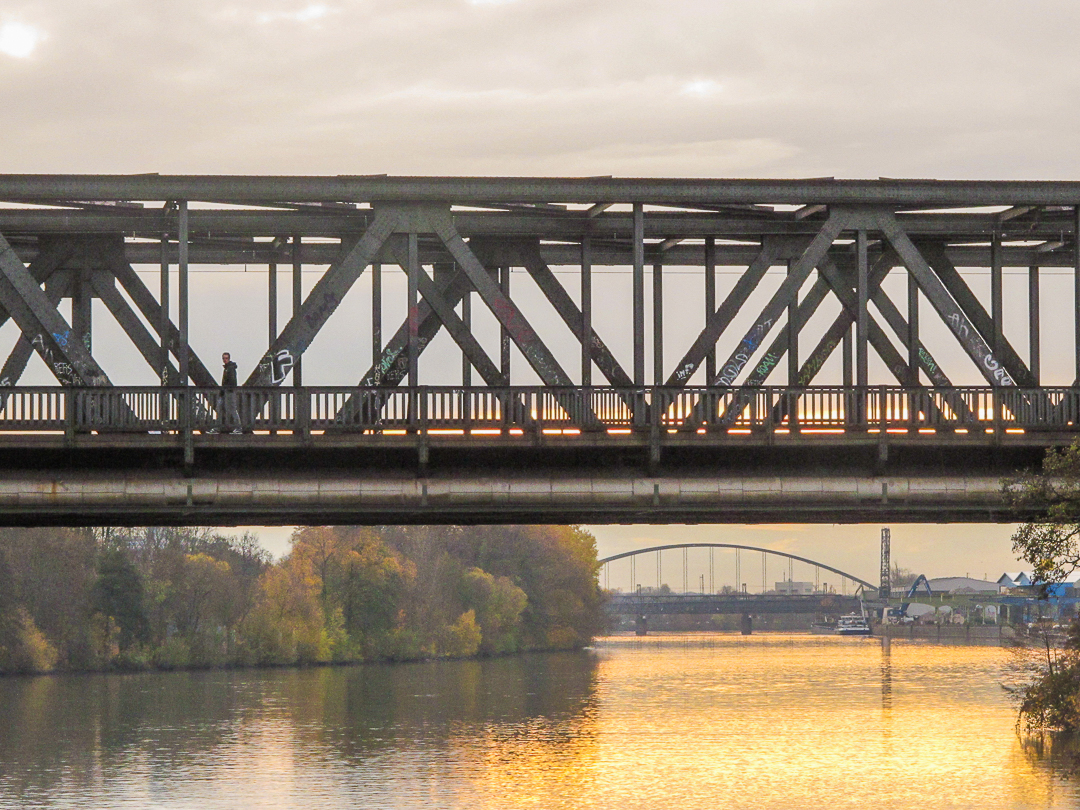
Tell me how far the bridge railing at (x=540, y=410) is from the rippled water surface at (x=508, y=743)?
11.3m

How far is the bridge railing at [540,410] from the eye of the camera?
35.5 m

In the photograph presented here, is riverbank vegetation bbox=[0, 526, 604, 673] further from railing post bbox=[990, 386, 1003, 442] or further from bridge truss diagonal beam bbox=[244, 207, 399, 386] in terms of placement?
railing post bbox=[990, 386, 1003, 442]

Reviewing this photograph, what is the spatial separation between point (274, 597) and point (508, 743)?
6370cm

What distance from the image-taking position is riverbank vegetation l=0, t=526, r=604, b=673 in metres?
111

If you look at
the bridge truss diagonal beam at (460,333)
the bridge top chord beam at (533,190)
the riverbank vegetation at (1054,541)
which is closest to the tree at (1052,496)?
the riverbank vegetation at (1054,541)

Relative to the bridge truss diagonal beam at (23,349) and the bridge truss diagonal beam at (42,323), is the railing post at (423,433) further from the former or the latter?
the bridge truss diagonal beam at (23,349)

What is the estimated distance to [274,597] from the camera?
123m

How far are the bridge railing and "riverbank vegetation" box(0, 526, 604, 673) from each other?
251ft

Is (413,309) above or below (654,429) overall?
above

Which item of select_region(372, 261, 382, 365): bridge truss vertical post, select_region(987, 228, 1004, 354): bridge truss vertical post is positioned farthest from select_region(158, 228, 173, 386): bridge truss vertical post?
select_region(987, 228, 1004, 354): bridge truss vertical post

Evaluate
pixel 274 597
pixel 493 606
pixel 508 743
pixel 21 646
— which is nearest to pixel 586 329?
pixel 508 743

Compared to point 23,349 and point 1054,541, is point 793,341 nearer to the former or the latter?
point 1054,541

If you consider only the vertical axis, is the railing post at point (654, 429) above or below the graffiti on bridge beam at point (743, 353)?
below

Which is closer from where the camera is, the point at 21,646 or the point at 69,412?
the point at 69,412
